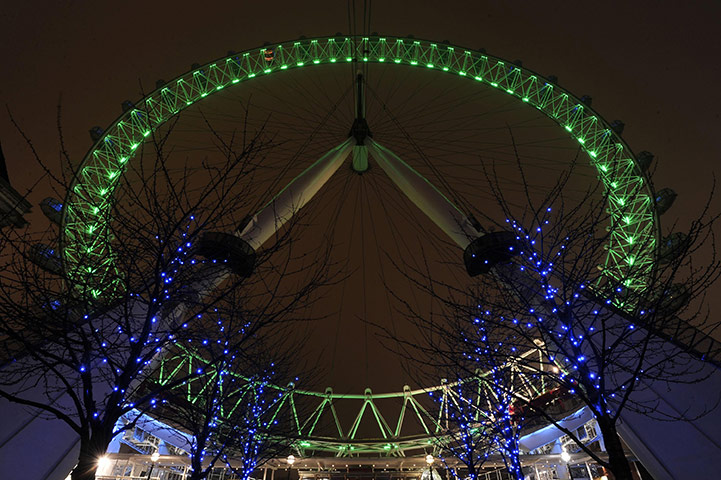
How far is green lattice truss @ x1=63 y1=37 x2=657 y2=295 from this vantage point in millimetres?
19641

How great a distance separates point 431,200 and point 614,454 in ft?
45.2

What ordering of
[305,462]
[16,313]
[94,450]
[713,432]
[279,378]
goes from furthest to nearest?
[305,462] < [279,378] < [713,432] < [16,313] < [94,450]

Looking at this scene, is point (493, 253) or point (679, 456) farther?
point (493, 253)

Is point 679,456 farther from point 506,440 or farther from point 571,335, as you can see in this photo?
point 571,335

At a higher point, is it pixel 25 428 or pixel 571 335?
pixel 571 335

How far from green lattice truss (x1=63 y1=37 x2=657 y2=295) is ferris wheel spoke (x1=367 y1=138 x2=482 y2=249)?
706 centimetres

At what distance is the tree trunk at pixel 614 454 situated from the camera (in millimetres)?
5934

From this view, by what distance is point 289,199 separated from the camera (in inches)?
728

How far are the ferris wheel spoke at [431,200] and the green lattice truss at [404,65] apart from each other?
7.06 meters

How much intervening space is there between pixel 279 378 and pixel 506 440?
30.2ft

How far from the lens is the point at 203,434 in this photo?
409 inches

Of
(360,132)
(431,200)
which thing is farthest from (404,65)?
(431,200)

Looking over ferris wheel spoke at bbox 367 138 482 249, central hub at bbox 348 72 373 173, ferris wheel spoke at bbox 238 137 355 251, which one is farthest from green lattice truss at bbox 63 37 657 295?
ferris wheel spoke at bbox 367 138 482 249

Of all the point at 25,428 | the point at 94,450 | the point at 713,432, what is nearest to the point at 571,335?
the point at 713,432
